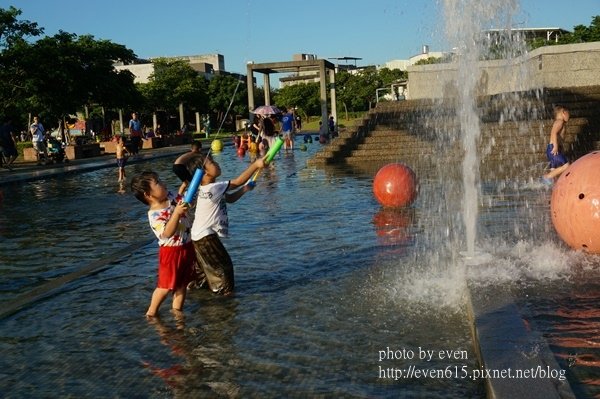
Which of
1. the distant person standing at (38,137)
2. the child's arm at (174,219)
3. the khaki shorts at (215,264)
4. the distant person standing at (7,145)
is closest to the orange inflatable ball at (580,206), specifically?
the khaki shorts at (215,264)

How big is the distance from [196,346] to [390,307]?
5.13ft

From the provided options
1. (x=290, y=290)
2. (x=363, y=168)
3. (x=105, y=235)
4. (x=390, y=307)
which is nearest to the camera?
(x=390, y=307)

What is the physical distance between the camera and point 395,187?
35.4 feet

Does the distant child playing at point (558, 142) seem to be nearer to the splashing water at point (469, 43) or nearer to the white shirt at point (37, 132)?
the splashing water at point (469, 43)

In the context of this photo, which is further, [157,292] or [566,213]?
[566,213]

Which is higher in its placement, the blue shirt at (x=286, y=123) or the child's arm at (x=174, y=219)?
the blue shirt at (x=286, y=123)

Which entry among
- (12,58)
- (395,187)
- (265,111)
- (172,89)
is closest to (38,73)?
(12,58)

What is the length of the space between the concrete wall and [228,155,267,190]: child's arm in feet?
59.1

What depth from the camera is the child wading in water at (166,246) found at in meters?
5.56

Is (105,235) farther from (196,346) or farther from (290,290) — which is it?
(196,346)

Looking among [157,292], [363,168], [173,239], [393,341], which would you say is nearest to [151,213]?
[173,239]

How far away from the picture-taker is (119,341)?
502 cm

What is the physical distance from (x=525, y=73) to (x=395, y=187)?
16.9 m

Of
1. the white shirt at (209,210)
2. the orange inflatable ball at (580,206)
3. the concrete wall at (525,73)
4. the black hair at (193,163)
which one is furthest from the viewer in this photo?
the concrete wall at (525,73)
